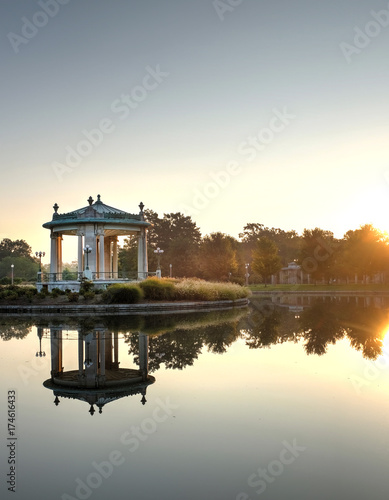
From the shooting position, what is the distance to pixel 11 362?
9406 millimetres

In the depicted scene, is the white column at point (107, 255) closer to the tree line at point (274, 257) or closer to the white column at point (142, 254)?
the white column at point (142, 254)

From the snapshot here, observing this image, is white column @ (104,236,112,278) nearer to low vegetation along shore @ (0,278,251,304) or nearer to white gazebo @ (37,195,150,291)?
white gazebo @ (37,195,150,291)

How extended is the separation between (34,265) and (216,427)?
90.5 m

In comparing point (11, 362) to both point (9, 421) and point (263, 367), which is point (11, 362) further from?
point (263, 367)

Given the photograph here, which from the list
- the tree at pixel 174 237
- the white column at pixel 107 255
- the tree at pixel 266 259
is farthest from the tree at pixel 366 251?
the white column at pixel 107 255

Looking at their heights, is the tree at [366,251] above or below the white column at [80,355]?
above

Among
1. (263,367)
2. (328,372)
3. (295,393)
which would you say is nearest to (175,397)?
(295,393)

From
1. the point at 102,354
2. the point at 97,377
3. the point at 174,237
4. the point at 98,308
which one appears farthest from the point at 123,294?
the point at 174,237

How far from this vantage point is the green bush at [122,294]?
78.3 ft

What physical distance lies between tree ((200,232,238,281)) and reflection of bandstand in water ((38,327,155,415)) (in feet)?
136

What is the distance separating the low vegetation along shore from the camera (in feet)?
79.0

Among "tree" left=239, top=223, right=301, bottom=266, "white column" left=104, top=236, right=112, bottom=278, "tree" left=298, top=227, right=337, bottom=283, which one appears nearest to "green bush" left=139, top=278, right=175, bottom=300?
"white column" left=104, top=236, right=112, bottom=278

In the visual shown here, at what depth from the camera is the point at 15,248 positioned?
108 metres

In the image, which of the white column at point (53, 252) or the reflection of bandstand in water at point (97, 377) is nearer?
the reflection of bandstand in water at point (97, 377)
